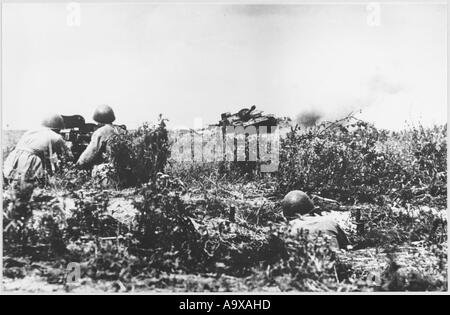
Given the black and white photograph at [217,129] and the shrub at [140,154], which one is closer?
the black and white photograph at [217,129]

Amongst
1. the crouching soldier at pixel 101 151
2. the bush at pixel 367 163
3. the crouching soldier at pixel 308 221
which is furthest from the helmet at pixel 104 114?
the crouching soldier at pixel 308 221

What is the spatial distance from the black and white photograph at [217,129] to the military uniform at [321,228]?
13mm

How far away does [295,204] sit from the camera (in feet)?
15.2

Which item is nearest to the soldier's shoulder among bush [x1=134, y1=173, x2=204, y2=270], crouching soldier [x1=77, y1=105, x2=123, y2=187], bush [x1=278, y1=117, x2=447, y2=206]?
crouching soldier [x1=77, y1=105, x2=123, y2=187]

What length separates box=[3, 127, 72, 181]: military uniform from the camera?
462 cm

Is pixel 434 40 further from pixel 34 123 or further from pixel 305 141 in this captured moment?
pixel 34 123

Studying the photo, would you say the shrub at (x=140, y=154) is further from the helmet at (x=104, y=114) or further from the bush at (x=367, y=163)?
the bush at (x=367, y=163)

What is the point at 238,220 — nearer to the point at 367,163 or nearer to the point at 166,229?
the point at 166,229

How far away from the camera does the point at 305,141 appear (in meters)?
4.77

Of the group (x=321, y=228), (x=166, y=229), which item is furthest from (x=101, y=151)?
(x=321, y=228)

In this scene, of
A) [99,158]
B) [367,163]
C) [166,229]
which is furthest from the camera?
[367,163]

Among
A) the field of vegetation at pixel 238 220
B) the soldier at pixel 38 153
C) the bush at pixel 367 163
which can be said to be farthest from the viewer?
the bush at pixel 367 163

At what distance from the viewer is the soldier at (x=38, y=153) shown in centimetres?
462

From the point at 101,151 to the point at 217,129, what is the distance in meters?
1.14
